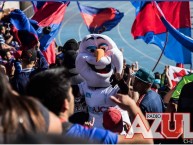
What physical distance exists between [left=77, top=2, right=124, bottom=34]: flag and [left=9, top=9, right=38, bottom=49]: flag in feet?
5.52

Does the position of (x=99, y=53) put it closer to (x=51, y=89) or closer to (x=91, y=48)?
(x=91, y=48)

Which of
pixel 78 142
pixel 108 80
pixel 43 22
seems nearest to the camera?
pixel 78 142

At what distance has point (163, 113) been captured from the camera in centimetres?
448

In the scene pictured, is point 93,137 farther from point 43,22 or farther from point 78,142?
point 43,22

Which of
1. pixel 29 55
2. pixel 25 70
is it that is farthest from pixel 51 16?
pixel 25 70

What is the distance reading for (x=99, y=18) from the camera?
9.27 m

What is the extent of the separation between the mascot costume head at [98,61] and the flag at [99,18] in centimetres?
382

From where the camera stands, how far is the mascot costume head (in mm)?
5117

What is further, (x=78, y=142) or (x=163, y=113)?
(x=163, y=113)

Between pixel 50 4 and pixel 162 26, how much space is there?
1.66 m

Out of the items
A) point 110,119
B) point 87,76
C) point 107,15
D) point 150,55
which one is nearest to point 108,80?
point 87,76

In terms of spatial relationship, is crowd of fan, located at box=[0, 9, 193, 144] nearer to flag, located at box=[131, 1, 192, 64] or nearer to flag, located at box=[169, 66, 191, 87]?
flag, located at box=[169, 66, 191, 87]

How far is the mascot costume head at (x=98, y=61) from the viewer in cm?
512

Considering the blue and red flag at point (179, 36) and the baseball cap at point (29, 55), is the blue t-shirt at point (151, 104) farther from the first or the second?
the blue and red flag at point (179, 36)
